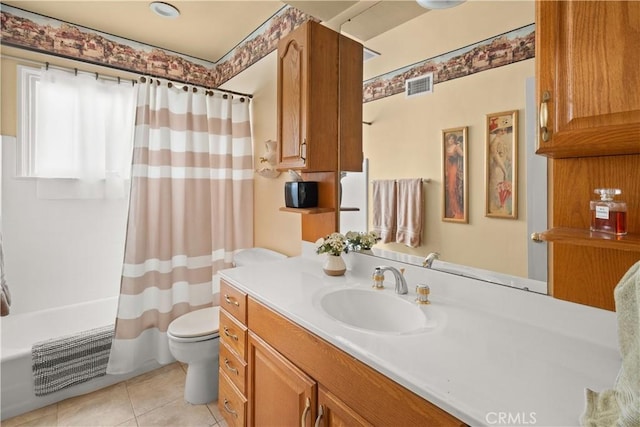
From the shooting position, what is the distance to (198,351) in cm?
180

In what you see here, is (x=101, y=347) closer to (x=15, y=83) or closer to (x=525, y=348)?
(x=15, y=83)

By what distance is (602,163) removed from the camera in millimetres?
847

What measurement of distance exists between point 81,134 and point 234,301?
1.89 m

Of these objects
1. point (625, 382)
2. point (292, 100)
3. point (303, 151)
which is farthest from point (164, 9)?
point (625, 382)

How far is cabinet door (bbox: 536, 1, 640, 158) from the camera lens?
68cm

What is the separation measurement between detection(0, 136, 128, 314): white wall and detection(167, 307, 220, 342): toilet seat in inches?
43.7

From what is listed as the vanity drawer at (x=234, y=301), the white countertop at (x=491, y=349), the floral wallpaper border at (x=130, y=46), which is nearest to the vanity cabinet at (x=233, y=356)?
the vanity drawer at (x=234, y=301)

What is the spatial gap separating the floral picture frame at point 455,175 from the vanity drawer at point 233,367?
1127mm

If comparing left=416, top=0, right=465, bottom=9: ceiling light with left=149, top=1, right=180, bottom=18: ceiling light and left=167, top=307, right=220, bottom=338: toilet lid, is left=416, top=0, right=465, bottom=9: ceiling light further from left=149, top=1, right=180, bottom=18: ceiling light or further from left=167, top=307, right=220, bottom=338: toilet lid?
left=167, top=307, right=220, bottom=338: toilet lid

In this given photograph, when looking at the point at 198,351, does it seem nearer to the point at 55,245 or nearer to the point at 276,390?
the point at 276,390

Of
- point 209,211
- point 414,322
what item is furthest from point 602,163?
point 209,211

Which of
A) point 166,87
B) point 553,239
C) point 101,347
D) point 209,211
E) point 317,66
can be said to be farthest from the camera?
A: point 209,211

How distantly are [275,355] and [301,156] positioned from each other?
98cm

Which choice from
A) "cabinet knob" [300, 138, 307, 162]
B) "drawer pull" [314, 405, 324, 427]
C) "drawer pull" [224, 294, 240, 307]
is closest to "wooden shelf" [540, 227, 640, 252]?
"drawer pull" [314, 405, 324, 427]
